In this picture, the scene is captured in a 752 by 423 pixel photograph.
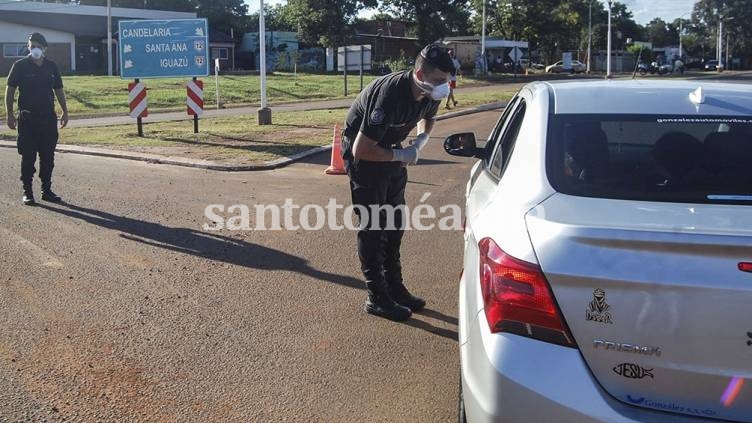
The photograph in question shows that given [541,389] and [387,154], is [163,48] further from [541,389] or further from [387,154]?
[541,389]

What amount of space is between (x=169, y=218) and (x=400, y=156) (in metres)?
4.22

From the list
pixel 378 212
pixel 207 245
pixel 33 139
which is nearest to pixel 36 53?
pixel 33 139

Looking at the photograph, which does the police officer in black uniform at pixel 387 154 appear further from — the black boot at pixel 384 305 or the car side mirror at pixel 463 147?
the car side mirror at pixel 463 147

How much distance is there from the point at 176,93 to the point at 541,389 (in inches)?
1198

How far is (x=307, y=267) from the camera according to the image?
605cm

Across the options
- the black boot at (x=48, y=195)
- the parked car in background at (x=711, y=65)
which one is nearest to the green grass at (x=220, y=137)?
the black boot at (x=48, y=195)

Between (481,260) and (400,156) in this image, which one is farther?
(400,156)

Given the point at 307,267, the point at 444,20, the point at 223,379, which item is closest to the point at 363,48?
the point at 307,267

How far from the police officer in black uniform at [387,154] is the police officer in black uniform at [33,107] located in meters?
5.11

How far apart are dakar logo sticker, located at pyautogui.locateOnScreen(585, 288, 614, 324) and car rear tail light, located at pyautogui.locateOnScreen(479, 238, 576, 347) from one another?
0.10 metres

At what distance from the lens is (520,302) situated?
2.33 meters

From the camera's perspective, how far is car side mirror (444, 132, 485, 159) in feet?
14.3

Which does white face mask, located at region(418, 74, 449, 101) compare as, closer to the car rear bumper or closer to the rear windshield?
the rear windshield

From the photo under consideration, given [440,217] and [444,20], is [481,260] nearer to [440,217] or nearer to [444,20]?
[440,217]
